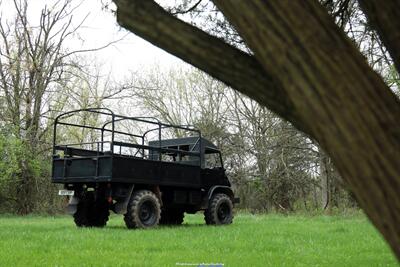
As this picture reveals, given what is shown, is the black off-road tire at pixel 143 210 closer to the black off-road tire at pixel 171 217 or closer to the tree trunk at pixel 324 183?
the black off-road tire at pixel 171 217

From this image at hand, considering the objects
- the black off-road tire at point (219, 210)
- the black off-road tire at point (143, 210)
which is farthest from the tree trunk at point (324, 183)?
the black off-road tire at point (143, 210)

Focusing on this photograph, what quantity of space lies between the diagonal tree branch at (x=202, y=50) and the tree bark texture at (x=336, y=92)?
7.3 inches

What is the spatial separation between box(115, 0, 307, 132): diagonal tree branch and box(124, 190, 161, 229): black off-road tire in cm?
1101

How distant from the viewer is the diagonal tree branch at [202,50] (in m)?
1.86

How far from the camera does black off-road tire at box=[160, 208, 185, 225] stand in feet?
50.2

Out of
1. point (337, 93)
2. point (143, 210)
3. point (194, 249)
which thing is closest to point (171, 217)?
point (143, 210)

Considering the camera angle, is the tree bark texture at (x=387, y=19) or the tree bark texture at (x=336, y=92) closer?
the tree bark texture at (x=336, y=92)

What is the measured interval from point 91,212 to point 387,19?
41.6ft

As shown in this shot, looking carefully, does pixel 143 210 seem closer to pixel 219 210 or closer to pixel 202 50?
pixel 219 210

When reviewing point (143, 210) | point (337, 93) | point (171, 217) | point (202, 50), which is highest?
point (202, 50)

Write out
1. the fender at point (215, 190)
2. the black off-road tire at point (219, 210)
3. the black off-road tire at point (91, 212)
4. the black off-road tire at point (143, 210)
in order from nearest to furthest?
the black off-road tire at point (143, 210) → the black off-road tire at point (91, 212) → the black off-road tire at point (219, 210) → the fender at point (215, 190)

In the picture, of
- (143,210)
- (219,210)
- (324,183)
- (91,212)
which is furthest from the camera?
(324,183)

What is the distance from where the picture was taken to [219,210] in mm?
15125

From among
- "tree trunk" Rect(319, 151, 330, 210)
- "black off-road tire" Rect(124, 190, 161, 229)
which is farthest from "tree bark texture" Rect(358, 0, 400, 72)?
"tree trunk" Rect(319, 151, 330, 210)
